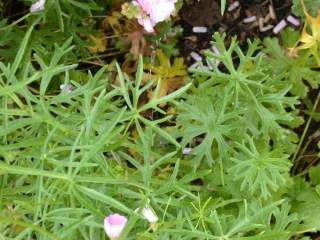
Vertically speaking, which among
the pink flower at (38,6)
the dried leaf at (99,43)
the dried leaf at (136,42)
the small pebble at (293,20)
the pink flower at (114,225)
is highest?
the pink flower at (38,6)

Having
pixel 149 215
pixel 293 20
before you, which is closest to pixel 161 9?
pixel 149 215

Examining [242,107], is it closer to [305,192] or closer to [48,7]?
[305,192]

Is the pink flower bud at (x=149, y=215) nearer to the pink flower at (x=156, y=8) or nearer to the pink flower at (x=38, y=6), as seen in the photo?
the pink flower at (x=156, y=8)

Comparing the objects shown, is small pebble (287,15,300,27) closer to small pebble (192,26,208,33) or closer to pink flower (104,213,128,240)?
small pebble (192,26,208,33)

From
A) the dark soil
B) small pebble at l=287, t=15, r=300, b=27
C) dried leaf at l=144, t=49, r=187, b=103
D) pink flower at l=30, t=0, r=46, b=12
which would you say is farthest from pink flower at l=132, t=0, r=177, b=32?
small pebble at l=287, t=15, r=300, b=27

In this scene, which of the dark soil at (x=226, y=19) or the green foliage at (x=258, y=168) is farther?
the dark soil at (x=226, y=19)

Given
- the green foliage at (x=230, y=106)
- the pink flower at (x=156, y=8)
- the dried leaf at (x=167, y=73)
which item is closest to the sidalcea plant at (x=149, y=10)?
the pink flower at (x=156, y=8)

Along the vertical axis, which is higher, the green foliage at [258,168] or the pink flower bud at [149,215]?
the pink flower bud at [149,215]

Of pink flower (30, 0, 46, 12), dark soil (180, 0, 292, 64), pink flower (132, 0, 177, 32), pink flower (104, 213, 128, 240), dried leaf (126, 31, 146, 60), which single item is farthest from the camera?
dark soil (180, 0, 292, 64)
